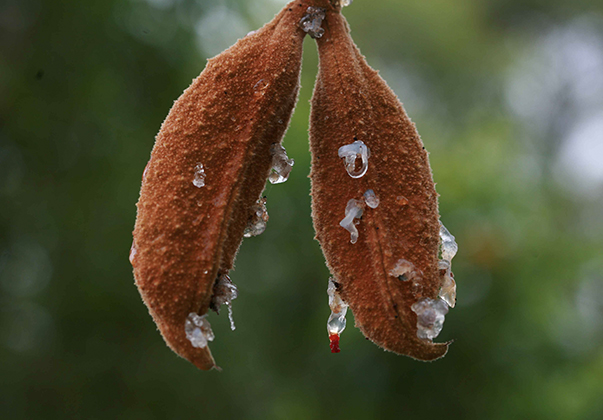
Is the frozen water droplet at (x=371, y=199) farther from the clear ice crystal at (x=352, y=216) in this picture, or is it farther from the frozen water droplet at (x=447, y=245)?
the frozen water droplet at (x=447, y=245)

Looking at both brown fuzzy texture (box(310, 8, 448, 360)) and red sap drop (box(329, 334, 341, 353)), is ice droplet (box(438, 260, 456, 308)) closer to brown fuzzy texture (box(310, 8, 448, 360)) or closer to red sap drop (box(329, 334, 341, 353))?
brown fuzzy texture (box(310, 8, 448, 360))

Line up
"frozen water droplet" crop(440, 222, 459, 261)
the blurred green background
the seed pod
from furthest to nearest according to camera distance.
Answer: the blurred green background, "frozen water droplet" crop(440, 222, 459, 261), the seed pod

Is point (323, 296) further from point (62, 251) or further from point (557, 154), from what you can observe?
point (557, 154)

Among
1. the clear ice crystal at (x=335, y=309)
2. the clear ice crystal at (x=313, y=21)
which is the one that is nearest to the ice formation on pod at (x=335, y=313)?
the clear ice crystal at (x=335, y=309)

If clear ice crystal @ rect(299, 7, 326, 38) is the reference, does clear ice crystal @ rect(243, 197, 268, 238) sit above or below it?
below

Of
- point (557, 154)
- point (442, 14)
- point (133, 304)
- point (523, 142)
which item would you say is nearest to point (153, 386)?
point (133, 304)

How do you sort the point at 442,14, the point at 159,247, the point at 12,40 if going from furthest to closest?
1. the point at 442,14
2. the point at 12,40
3. the point at 159,247

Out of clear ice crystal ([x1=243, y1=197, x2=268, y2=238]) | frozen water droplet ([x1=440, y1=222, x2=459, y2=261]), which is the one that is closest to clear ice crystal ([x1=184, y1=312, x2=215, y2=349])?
clear ice crystal ([x1=243, y1=197, x2=268, y2=238])
